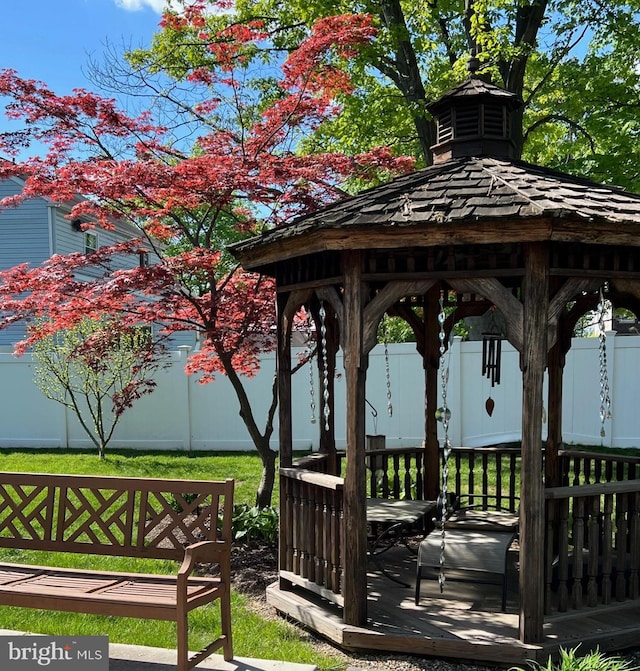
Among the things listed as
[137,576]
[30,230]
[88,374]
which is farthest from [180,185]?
[30,230]

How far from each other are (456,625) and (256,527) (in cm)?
268

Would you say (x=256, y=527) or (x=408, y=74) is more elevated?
(x=408, y=74)

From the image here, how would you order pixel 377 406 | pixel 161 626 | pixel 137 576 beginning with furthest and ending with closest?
pixel 377 406
pixel 161 626
pixel 137 576

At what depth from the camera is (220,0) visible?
8633 mm

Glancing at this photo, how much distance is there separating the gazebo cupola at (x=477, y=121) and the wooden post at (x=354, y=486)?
175 centimetres

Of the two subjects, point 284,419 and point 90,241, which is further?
point 90,241

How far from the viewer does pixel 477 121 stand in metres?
5.41

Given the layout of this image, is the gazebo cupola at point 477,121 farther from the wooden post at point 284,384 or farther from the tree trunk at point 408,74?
the tree trunk at point 408,74

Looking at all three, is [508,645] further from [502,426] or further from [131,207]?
[502,426]

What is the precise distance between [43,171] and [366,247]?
3.98m

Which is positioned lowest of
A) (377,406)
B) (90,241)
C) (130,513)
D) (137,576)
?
(137,576)

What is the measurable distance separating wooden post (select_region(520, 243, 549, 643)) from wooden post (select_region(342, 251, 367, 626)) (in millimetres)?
997

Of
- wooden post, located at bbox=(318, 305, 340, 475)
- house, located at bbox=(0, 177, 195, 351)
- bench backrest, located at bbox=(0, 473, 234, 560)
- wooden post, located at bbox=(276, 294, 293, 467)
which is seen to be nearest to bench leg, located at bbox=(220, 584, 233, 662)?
bench backrest, located at bbox=(0, 473, 234, 560)

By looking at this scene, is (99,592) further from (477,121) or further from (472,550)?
(477,121)
